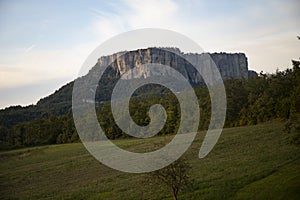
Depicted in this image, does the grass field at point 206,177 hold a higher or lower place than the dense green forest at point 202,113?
lower

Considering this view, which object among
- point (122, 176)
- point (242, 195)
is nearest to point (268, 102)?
point (122, 176)

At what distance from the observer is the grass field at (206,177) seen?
76.5 feet

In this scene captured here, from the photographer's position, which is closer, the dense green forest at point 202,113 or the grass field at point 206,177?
the grass field at point 206,177

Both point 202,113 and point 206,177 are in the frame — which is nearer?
point 206,177

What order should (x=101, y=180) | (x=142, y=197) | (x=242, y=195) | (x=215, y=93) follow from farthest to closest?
(x=215, y=93) → (x=101, y=180) → (x=142, y=197) → (x=242, y=195)

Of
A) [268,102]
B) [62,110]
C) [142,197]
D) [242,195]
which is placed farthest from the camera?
Result: [62,110]

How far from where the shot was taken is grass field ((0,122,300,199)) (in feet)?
76.5

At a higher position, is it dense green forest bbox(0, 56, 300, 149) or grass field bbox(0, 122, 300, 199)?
dense green forest bbox(0, 56, 300, 149)

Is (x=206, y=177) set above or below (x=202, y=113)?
below

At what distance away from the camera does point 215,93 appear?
7994 centimetres

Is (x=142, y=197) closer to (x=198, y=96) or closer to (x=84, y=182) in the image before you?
(x=84, y=182)

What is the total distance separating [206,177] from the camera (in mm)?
28672

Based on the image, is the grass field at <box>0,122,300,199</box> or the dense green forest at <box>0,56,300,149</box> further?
the dense green forest at <box>0,56,300,149</box>

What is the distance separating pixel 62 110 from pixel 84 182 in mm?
122730
